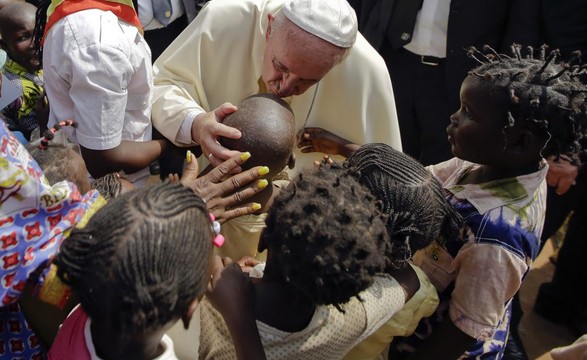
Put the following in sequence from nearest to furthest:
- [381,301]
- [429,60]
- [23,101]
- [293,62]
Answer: [381,301] → [293,62] → [23,101] → [429,60]

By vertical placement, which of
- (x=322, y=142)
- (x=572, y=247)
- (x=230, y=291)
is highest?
(x=230, y=291)

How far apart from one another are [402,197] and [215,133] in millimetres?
783

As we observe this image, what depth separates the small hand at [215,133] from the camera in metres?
2.03

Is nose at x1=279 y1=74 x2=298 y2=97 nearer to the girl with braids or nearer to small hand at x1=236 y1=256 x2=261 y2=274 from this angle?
small hand at x1=236 y1=256 x2=261 y2=274

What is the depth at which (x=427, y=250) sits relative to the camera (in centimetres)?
213

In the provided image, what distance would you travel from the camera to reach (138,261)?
1.19 m

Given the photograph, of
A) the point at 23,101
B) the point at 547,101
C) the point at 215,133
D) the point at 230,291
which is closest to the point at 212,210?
the point at 230,291

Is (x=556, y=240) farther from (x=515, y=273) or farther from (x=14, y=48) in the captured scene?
(x=14, y=48)

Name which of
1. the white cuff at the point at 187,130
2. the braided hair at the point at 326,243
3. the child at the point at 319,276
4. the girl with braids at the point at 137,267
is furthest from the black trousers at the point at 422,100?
the girl with braids at the point at 137,267

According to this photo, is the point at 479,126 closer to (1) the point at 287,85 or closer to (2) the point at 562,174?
(1) the point at 287,85

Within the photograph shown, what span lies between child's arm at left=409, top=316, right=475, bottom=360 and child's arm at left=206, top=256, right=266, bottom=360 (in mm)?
785

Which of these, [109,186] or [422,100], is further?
[422,100]

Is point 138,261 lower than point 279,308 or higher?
higher

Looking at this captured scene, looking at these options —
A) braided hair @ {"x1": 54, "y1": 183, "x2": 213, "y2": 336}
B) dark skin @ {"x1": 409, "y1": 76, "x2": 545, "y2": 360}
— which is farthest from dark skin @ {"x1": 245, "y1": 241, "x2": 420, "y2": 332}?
dark skin @ {"x1": 409, "y1": 76, "x2": 545, "y2": 360}
